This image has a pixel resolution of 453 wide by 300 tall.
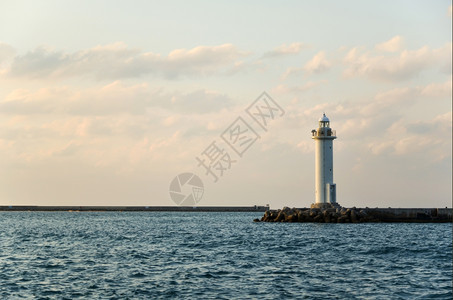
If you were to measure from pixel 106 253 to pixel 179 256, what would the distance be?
5311 millimetres

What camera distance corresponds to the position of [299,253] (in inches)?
1363

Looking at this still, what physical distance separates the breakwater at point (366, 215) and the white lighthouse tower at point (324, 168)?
51.3 inches

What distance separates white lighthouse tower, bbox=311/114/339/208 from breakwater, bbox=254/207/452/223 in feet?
4.27

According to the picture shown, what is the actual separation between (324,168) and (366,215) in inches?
328

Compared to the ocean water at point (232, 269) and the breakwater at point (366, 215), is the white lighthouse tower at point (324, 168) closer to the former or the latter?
the breakwater at point (366, 215)

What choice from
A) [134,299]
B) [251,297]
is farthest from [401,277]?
[134,299]

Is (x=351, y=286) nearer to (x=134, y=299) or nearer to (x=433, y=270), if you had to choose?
(x=433, y=270)

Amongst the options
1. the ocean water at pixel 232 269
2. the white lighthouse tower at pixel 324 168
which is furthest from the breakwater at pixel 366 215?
the ocean water at pixel 232 269

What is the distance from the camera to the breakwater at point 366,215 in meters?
65.2

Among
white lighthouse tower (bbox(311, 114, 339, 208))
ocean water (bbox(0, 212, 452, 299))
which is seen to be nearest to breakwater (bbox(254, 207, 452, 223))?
white lighthouse tower (bbox(311, 114, 339, 208))

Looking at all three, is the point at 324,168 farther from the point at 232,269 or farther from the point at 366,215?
the point at 232,269

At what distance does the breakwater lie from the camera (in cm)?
6519

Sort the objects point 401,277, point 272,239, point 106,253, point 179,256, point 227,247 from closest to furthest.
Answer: point 401,277 → point 179,256 → point 106,253 → point 227,247 → point 272,239

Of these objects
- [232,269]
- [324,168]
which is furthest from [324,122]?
[232,269]
